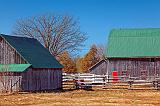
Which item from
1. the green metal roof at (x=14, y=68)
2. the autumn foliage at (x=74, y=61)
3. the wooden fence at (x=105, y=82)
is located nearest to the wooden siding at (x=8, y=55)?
the green metal roof at (x=14, y=68)

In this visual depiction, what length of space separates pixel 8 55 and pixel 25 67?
121 inches

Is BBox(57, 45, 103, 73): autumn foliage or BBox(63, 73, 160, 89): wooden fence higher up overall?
BBox(57, 45, 103, 73): autumn foliage

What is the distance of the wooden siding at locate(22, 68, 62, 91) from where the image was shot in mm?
42812

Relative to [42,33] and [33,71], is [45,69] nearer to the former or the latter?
[33,71]

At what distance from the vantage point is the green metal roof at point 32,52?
44.1m

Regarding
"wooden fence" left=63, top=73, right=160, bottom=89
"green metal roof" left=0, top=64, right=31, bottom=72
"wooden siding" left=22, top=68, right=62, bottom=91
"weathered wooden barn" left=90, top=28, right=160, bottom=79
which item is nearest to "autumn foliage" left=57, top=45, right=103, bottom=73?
"weathered wooden barn" left=90, top=28, right=160, bottom=79

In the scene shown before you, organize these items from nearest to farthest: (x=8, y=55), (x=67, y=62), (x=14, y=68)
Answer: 1. (x=14, y=68)
2. (x=8, y=55)
3. (x=67, y=62)

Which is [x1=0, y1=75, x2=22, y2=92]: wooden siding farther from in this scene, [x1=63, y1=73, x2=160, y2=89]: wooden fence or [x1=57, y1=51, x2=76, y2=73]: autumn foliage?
[x1=57, y1=51, x2=76, y2=73]: autumn foliage

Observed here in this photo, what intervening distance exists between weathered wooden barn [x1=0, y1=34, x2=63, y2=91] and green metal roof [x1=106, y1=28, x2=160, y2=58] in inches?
455

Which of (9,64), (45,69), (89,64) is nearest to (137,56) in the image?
(45,69)

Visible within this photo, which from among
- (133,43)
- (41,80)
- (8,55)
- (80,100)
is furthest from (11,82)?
(133,43)

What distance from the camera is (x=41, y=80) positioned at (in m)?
45.3

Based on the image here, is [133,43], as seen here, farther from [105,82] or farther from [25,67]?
[25,67]

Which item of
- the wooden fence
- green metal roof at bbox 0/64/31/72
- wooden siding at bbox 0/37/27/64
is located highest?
wooden siding at bbox 0/37/27/64
